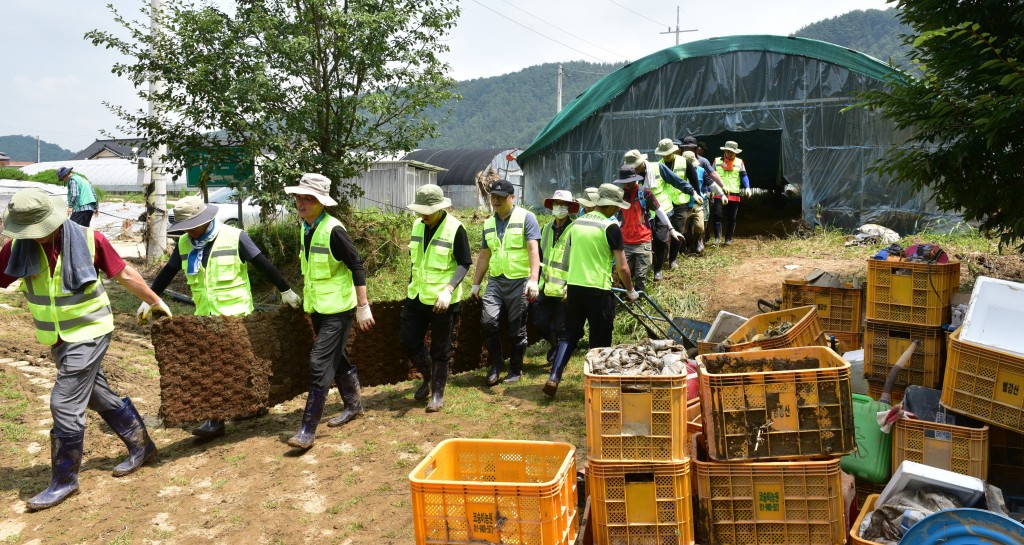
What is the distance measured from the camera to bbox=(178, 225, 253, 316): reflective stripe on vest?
575 cm

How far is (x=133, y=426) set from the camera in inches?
216

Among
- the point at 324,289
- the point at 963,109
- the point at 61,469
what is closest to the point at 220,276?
the point at 324,289

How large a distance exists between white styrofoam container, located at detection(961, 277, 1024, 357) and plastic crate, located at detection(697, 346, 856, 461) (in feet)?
4.30

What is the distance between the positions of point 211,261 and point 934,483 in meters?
4.81

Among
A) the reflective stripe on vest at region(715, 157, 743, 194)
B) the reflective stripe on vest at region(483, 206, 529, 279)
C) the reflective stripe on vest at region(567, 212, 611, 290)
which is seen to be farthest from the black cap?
the reflective stripe on vest at region(715, 157, 743, 194)

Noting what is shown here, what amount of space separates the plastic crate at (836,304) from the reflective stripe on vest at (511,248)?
8.19 feet

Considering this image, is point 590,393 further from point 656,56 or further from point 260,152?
point 656,56

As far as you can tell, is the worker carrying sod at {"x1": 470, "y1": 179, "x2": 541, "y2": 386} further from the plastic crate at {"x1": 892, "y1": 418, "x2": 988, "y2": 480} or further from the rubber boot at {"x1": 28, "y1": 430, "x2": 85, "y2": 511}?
the rubber boot at {"x1": 28, "y1": 430, "x2": 85, "y2": 511}

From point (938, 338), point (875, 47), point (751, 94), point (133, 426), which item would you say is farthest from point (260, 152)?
point (875, 47)

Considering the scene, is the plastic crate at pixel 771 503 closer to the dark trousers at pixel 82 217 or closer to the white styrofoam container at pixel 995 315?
the white styrofoam container at pixel 995 315

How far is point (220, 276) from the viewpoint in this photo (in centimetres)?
581

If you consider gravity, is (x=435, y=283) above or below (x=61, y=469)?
above

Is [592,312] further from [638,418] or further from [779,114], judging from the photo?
[779,114]

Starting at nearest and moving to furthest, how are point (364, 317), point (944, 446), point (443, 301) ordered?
point (944, 446) → point (364, 317) → point (443, 301)
